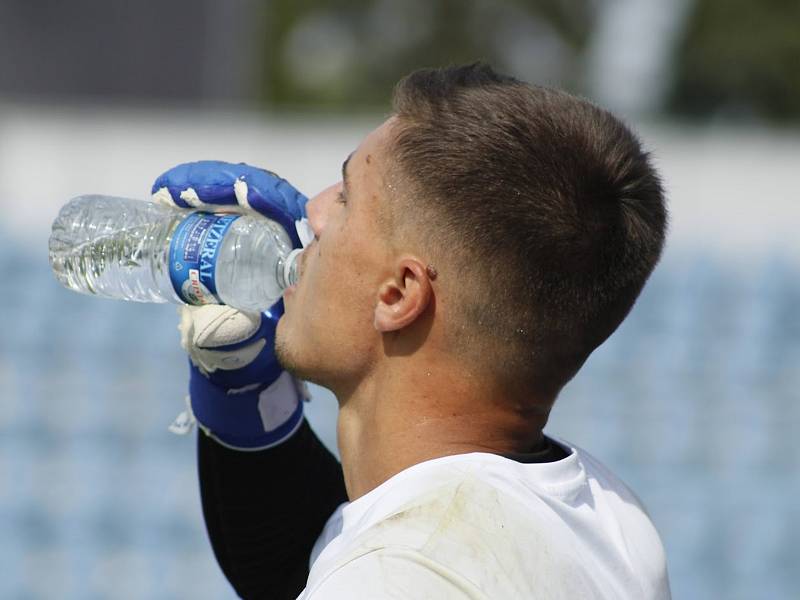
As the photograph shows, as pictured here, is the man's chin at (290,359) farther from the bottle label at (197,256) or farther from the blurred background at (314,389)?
the blurred background at (314,389)

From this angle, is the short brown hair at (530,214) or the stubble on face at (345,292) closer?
the short brown hair at (530,214)

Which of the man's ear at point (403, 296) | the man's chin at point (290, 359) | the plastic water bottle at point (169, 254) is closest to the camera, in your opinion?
the man's ear at point (403, 296)

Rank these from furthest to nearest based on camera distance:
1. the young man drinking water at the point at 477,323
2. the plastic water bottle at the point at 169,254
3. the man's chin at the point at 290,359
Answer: the plastic water bottle at the point at 169,254
the man's chin at the point at 290,359
the young man drinking water at the point at 477,323

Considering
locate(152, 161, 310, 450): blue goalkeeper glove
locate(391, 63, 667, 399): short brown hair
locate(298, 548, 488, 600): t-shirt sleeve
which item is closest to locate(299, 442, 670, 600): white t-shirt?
locate(298, 548, 488, 600): t-shirt sleeve

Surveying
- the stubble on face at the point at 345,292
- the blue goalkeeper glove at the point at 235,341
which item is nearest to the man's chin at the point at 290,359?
the stubble on face at the point at 345,292

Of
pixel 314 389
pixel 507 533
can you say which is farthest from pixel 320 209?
pixel 314 389

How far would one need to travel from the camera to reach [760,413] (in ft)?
16.5

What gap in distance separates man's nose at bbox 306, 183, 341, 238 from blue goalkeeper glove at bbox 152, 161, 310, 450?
112 mm

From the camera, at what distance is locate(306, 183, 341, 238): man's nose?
4.80 feet

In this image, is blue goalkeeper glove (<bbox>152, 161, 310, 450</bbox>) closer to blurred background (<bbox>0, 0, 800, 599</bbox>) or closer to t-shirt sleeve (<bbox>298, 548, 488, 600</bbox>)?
t-shirt sleeve (<bbox>298, 548, 488, 600</bbox>)

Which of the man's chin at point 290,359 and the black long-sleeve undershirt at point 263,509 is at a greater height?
the man's chin at point 290,359

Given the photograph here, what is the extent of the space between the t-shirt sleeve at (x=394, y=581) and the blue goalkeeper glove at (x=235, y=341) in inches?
20.3

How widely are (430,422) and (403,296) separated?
0.48 ft

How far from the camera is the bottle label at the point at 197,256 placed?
1.54 m
